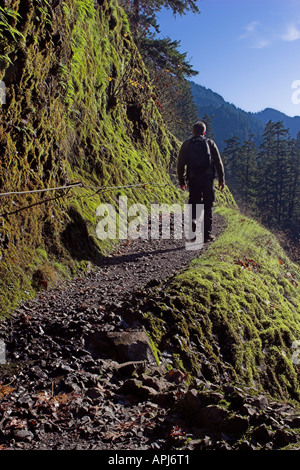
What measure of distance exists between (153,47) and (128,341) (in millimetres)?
22539

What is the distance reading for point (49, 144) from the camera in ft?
18.2

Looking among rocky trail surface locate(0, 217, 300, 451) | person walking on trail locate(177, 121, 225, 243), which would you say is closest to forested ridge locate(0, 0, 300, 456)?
rocky trail surface locate(0, 217, 300, 451)

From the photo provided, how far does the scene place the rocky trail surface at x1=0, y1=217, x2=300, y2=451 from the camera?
2256 mm

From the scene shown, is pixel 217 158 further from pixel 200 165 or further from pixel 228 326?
pixel 228 326

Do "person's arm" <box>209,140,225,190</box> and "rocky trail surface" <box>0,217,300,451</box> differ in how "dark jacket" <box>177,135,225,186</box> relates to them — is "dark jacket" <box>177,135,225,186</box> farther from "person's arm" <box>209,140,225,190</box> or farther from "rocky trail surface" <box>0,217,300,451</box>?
"rocky trail surface" <box>0,217,300,451</box>

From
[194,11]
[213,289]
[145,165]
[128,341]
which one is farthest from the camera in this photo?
[194,11]

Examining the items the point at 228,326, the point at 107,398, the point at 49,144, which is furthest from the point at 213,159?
the point at 107,398

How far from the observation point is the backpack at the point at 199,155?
7.90m

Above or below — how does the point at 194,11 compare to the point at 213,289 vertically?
above

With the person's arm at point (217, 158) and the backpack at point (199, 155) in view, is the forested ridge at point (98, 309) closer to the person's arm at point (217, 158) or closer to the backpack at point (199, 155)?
the person's arm at point (217, 158)

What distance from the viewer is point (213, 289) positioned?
196 inches
